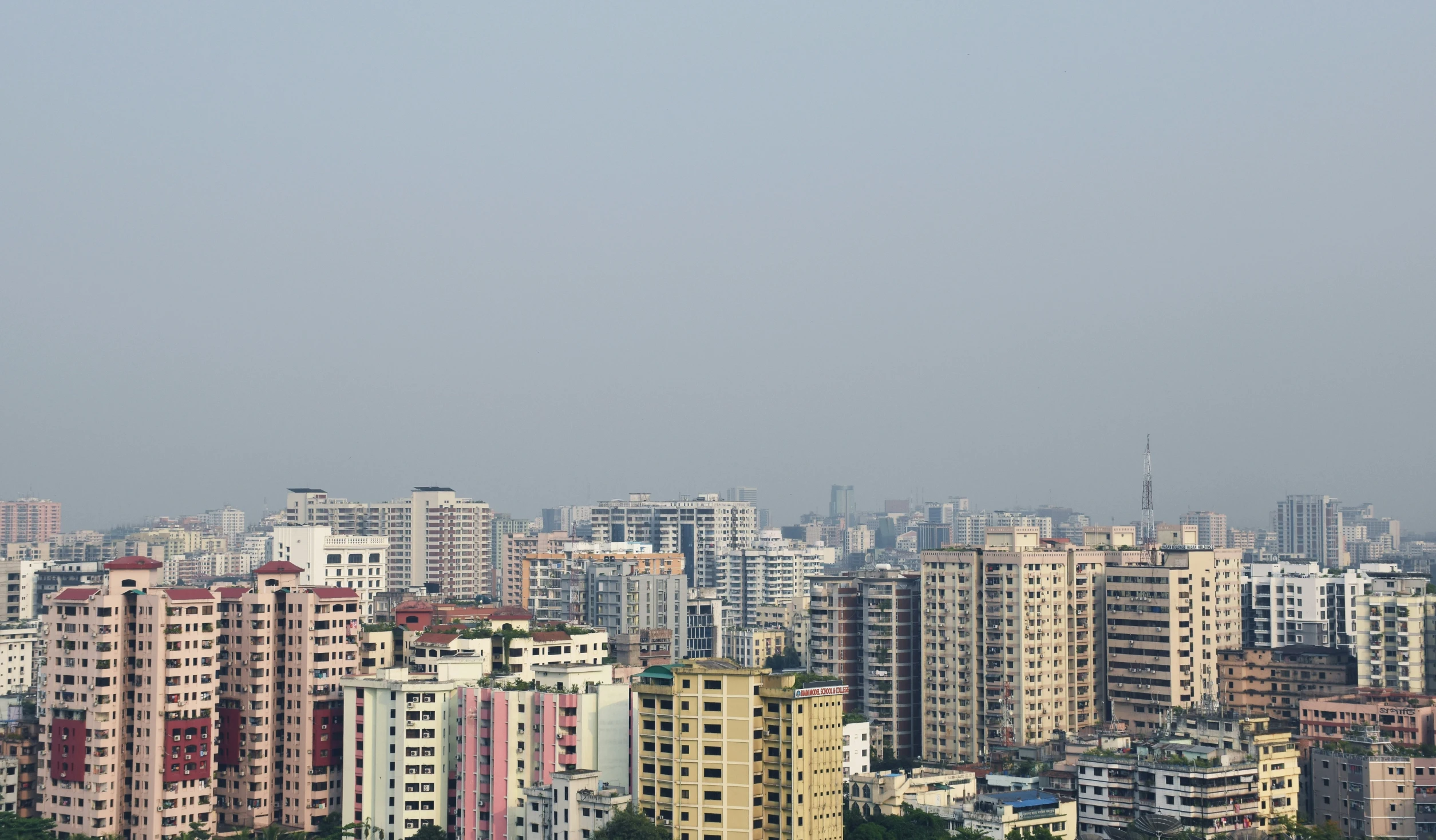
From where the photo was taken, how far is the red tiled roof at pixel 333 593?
104 feet

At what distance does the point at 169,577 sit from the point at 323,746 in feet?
157

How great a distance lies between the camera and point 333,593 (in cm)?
3188

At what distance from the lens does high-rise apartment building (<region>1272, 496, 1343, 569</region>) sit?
83250 mm

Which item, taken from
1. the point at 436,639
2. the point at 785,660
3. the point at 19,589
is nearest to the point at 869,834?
the point at 436,639

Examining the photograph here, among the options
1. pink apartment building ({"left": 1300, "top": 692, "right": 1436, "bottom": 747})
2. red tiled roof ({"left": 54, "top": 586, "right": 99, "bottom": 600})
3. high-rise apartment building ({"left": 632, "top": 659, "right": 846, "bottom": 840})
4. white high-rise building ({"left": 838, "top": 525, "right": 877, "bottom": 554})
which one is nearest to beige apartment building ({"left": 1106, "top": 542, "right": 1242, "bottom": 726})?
pink apartment building ({"left": 1300, "top": 692, "right": 1436, "bottom": 747})

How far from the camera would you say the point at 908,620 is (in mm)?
40500

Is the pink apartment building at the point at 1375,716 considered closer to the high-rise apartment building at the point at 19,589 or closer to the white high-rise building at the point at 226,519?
the high-rise apartment building at the point at 19,589

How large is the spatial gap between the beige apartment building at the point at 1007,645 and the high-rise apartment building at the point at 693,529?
3820 cm

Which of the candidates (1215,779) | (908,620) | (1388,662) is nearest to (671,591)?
(908,620)

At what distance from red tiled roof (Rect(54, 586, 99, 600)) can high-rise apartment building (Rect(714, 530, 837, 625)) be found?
4180 cm

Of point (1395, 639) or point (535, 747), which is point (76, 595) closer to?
point (535, 747)

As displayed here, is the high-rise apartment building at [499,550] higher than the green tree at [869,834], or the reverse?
the high-rise apartment building at [499,550]

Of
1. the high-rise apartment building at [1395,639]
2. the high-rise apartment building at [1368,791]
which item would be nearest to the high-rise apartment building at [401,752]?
the high-rise apartment building at [1368,791]

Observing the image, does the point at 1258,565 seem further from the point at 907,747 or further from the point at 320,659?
the point at 320,659
